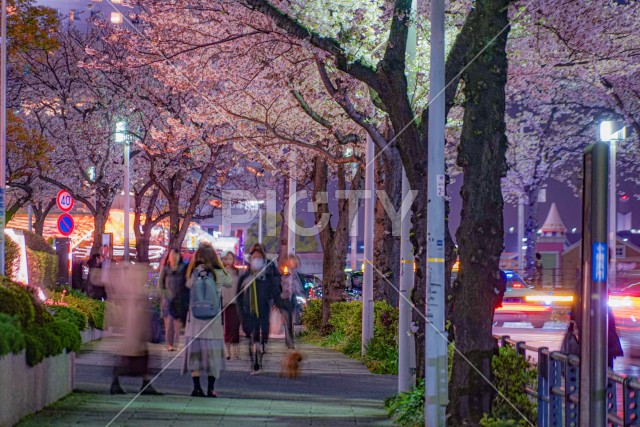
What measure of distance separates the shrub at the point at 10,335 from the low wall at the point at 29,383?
0.24ft

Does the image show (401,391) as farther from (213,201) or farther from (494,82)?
(213,201)

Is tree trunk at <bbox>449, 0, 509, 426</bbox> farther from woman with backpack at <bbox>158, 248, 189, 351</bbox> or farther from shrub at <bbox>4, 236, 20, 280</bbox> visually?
shrub at <bbox>4, 236, 20, 280</bbox>

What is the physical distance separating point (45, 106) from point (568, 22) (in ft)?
99.0

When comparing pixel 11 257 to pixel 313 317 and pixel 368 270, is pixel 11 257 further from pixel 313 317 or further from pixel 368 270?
pixel 313 317

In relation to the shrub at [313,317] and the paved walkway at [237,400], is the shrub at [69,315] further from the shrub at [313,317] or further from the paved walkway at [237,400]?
the shrub at [313,317]

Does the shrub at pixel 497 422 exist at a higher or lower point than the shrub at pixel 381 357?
higher

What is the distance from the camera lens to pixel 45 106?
153ft

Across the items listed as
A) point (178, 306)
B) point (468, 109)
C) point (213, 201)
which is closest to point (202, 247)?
point (178, 306)

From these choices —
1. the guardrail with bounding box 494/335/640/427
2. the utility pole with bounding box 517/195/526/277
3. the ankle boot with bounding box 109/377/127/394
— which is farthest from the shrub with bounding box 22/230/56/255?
the utility pole with bounding box 517/195/526/277

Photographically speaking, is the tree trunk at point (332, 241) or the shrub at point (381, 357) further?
the tree trunk at point (332, 241)

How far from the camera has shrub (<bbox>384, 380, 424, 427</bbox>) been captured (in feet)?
38.8

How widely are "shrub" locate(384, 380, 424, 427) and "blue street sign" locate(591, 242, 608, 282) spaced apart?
6837 millimetres

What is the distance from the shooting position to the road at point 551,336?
19.7 m

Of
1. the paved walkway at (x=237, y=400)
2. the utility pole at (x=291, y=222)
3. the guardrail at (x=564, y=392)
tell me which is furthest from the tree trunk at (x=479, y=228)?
the utility pole at (x=291, y=222)
